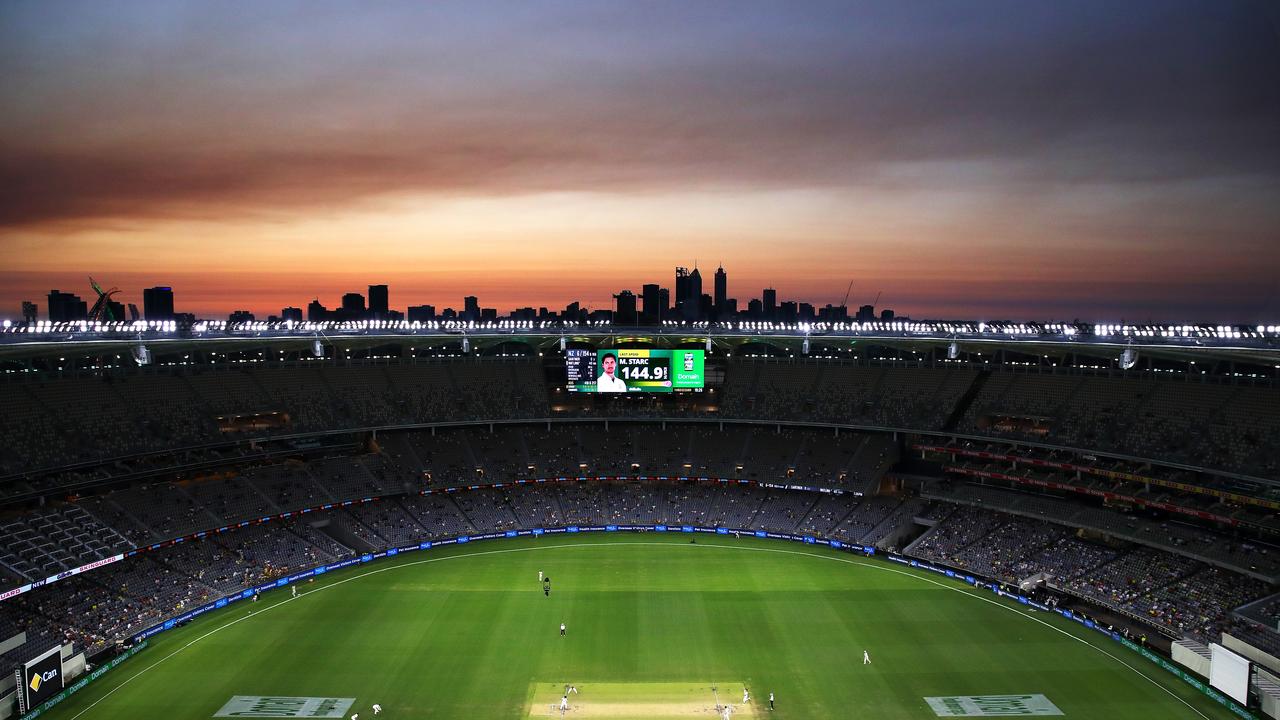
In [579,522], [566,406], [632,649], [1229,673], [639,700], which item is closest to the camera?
[639,700]

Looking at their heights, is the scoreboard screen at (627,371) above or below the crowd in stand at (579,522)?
above

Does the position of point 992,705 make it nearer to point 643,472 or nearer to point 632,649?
point 632,649

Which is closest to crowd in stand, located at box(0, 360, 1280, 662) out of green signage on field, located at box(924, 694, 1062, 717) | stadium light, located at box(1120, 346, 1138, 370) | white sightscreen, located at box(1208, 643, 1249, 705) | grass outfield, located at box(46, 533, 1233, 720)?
white sightscreen, located at box(1208, 643, 1249, 705)

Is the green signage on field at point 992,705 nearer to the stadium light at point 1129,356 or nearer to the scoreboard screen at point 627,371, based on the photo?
the stadium light at point 1129,356

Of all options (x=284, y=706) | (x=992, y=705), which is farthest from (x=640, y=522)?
(x=284, y=706)

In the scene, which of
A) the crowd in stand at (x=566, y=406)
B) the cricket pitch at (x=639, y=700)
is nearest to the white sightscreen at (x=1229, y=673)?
the crowd in stand at (x=566, y=406)

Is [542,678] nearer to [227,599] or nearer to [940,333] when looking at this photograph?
[227,599]
